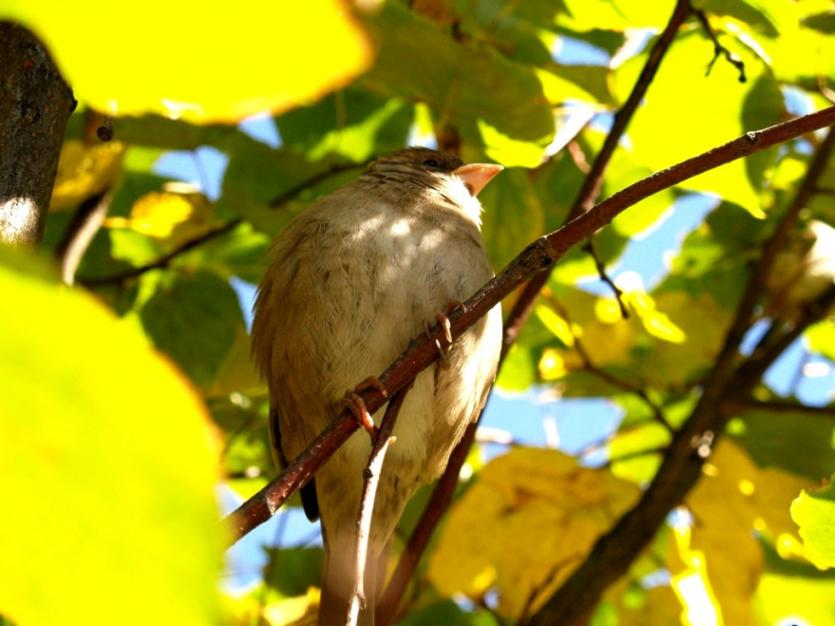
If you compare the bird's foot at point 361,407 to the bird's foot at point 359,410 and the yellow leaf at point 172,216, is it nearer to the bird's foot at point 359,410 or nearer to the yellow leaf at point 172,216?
the bird's foot at point 359,410

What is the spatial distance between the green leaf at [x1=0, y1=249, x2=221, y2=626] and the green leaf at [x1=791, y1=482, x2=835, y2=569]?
1208mm

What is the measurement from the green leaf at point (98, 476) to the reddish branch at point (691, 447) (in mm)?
2118

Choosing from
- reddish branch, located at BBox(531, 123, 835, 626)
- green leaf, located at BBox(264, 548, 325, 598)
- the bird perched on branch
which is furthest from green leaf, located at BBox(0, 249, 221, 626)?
green leaf, located at BBox(264, 548, 325, 598)

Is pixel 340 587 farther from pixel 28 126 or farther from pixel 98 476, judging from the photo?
pixel 98 476

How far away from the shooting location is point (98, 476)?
333mm

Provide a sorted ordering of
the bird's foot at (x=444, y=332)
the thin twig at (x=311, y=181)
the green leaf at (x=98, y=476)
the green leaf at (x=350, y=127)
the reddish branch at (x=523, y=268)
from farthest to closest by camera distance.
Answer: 1. the green leaf at (x=350, y=127)
2. the thin twig at (x=311, y=181)
3. the bird's foot at (x=444, y=332)
4. the reddish branch at (x=523, y=268)
5. the green leaf at (x=98, y=476)

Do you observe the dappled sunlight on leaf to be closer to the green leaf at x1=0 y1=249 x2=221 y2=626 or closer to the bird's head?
the green leaf at x1=0 y1=249 x2=221 y2=626

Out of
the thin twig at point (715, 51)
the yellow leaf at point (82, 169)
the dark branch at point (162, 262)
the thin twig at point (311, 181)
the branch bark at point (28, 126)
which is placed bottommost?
the dark branch at point (162, 262)

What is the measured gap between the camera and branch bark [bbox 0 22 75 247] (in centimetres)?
135

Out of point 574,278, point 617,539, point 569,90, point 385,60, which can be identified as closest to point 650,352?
point 574,278

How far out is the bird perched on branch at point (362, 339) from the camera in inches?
93.9

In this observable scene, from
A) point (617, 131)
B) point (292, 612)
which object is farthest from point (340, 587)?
point (617, 131)

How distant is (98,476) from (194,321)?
2349mm

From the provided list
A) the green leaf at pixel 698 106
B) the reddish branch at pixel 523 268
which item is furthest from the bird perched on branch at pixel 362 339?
the reddish branch at pixel 523 268
